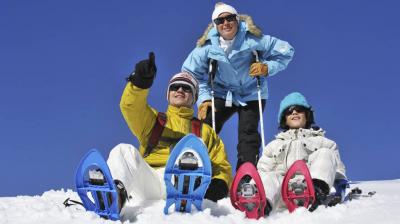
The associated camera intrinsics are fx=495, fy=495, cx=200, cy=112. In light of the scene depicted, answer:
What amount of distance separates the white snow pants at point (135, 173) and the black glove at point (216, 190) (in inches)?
17.8

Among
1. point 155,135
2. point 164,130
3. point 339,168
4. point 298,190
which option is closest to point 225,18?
point 164,130

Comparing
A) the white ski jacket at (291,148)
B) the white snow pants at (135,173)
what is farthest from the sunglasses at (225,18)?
the white snow pants at (135,173)

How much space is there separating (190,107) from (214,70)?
1.94 metres

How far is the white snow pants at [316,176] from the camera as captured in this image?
163 inches

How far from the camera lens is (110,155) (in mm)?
4207

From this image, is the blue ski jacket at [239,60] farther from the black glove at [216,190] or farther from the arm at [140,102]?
the black glove at [216,190]

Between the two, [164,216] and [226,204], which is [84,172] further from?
[226,204]

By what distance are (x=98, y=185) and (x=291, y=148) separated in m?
2.30

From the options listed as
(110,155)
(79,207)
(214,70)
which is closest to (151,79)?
(110,155)

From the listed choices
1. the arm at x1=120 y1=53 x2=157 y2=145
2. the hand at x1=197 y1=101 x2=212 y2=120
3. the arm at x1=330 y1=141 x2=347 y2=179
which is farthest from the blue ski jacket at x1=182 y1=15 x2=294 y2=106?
the arm at x1=330 y1=141 x2=347 y2=179

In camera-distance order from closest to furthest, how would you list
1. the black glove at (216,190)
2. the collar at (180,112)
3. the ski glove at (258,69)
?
the black glove at (216,190) → the collar at (180,112) → the ski glove at (258,69)

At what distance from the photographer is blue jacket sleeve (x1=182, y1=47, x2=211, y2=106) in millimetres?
7422

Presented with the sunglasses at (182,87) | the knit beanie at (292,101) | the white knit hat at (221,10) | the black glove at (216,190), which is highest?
the white knit hat at (221,10)

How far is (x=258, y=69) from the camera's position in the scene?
7008mm
